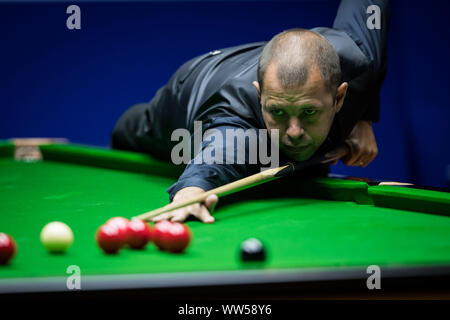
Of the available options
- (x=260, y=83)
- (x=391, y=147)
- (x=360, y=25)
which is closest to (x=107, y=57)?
(x=391, y=147)

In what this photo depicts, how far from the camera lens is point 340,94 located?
118 inches

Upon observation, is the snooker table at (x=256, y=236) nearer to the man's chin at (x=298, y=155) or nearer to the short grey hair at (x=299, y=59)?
the man's chin at (x=298, y=155)

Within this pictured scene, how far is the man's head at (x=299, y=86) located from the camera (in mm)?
2703

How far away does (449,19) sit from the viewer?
6324 mm

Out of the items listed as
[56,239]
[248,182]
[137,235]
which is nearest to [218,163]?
[248,182]

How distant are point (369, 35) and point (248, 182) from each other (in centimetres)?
139

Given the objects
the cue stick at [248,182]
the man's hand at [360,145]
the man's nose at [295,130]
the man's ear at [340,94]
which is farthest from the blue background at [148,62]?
the man's nose at [295,130]

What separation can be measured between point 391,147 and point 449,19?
1.42 meters

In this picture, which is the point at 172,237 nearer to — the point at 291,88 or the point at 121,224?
the point at 121,224

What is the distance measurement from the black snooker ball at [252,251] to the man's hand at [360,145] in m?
1.89

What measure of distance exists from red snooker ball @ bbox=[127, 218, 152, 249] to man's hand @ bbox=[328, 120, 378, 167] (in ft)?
5.93

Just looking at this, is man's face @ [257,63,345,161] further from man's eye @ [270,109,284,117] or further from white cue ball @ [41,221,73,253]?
white cue ball @ [41,221,73,253]

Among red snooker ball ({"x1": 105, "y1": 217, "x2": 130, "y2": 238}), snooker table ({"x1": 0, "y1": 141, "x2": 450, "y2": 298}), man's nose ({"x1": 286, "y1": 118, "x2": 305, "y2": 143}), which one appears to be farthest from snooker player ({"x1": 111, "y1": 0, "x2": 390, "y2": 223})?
red snooker ball ({"x1": 105, "y1": 217, "x2": 130, "y2": 238})
